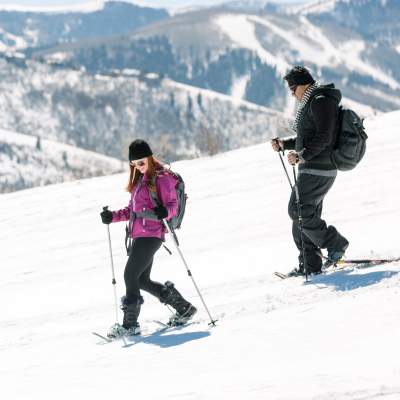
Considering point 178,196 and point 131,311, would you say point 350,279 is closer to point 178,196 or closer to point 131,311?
point 178,196

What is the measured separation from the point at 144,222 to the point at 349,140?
2047 mm

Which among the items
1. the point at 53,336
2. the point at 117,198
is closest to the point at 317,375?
the point at 53,336

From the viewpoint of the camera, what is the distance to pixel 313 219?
278 inches

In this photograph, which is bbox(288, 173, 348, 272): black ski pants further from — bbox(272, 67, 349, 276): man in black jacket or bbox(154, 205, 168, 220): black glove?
bbox(154, 205, 168, 220): black glove

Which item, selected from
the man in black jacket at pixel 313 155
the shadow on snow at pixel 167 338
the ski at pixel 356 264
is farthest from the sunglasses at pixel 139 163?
the ski at pixel 356 264

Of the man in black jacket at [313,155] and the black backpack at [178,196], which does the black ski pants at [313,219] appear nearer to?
the man in black jacket at [313,155]

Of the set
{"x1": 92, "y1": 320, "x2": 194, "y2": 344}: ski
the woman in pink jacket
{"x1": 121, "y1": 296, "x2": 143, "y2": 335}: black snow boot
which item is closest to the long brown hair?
the woman in pink jacket

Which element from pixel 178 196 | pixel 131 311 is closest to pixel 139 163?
pixel 178 196

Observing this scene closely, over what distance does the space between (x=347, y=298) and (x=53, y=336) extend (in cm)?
321

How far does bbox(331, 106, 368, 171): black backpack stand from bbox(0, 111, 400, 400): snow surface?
1.12 meters

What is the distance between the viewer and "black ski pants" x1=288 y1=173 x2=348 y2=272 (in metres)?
6.94

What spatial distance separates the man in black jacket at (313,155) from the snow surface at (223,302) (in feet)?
1.25

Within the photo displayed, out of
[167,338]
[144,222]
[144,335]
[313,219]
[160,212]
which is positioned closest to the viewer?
[160,212]

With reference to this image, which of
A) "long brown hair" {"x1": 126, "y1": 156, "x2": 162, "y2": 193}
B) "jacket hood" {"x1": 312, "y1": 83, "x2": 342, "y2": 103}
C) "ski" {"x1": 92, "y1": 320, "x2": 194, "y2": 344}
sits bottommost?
"ski" {"x1": 92, "y1": 320, "x2": 194, "y2": 344}
